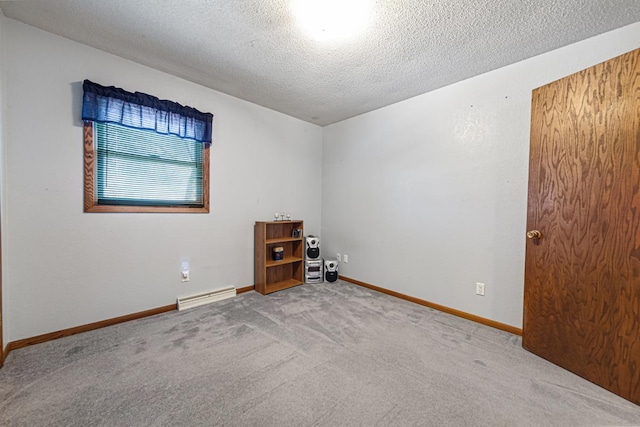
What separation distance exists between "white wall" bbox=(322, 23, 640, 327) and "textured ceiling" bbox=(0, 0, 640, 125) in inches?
7.2

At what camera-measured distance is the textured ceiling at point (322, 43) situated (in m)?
1.62

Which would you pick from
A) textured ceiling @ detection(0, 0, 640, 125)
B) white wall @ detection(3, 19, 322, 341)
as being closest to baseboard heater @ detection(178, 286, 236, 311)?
white wall @ detection(3, 19, 322, 341)

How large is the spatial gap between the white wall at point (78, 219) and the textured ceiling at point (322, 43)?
20 cm

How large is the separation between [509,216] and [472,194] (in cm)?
38

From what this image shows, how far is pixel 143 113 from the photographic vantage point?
2346 mm

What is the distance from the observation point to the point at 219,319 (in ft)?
7.91

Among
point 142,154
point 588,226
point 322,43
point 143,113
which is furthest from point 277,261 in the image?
point 588,226

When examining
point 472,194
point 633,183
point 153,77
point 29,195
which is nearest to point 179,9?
point 153,77

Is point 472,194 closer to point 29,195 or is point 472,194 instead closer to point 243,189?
point 243,189

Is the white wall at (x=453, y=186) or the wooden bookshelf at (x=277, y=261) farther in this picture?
the wooden bookshelf at (x=277, y=261)

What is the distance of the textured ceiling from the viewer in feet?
5.33

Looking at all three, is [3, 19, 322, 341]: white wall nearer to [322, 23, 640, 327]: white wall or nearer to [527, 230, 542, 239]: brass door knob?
[322, 23, 640, 327]: white wall

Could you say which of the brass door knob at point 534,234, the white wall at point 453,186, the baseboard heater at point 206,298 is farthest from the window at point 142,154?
A: the brass door knob at point 534,234

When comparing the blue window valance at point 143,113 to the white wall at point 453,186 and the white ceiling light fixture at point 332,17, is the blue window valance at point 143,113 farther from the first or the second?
the white wall at point 453,186
